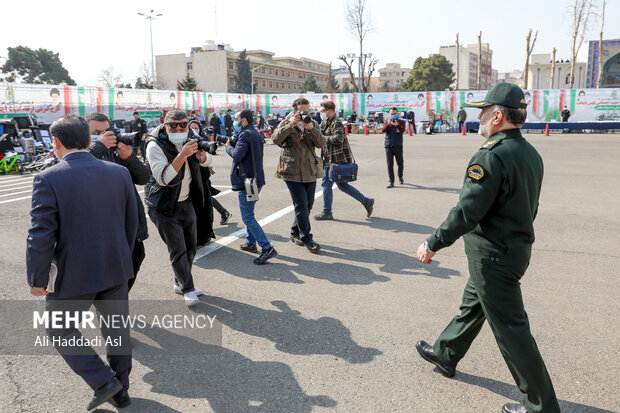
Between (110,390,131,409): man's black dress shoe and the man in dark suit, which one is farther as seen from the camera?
(110,390,131,409): man's black dress shoe

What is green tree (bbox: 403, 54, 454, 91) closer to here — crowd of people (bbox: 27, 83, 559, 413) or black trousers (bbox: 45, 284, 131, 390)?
crowd of people (bbox: 27, 83, 559, 413)

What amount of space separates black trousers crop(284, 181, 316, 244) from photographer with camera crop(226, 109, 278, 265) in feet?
1.52

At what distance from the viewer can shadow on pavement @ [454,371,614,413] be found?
2803 millimetres

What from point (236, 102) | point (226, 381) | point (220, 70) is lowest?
point (226, 381)

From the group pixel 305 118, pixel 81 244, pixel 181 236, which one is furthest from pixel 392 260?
pixel 81 244

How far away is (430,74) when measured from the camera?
6850 centimetres

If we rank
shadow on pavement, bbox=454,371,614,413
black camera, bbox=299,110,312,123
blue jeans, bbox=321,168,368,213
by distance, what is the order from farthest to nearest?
blue jeans, bbox=321,168,368,213, black camera, bbox=299,110,312,123, shadow on pavement, bbox=454,371,614,413

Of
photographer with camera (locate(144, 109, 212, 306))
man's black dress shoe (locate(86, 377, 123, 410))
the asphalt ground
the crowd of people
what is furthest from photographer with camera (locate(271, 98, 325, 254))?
man's black dress shoe (locate(86, 377, 123, 410))

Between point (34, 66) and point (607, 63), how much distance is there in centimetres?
7336

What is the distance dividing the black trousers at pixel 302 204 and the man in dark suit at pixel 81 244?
3160 mm

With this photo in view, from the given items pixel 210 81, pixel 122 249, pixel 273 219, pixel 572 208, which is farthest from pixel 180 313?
pixel 210 81

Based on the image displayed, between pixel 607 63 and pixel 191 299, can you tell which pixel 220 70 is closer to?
pixel 607 63

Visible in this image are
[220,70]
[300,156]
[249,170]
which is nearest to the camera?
[249,170]

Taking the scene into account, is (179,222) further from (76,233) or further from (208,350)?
(76,233)
